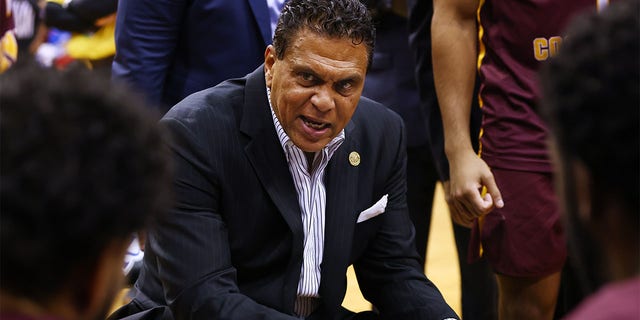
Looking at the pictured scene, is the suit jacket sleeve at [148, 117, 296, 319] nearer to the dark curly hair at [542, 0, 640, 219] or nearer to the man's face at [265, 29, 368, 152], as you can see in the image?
the man's face at [265, 29, 368, 152]

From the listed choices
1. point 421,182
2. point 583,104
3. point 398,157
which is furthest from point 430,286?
point 583,104

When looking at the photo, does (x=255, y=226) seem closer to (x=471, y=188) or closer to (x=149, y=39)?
(x=471, y=188)

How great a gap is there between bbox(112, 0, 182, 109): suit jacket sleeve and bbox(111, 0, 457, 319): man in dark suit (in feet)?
1.63

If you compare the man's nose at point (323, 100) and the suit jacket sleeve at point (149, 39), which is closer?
the man's nose at point (323, 100)

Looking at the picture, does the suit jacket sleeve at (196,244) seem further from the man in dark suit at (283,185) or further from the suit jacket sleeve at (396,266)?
the suit jacket sleeve at (396,266)

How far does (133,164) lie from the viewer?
1.08m

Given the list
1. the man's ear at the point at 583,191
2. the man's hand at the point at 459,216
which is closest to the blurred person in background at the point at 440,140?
the man's hand at the point at 459,216

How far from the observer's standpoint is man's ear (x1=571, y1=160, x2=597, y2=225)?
3.73 feet

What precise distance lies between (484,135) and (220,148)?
2.36 feet

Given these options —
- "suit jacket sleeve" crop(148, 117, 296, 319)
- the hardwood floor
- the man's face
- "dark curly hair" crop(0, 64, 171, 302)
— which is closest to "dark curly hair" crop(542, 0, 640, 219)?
"dark curly hair" crop(0, 64, 171, 302)

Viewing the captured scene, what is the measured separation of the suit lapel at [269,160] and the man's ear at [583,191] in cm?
124

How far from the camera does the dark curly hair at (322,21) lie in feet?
7.86

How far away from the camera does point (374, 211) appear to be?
253 cm

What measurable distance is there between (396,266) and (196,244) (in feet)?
1.80
